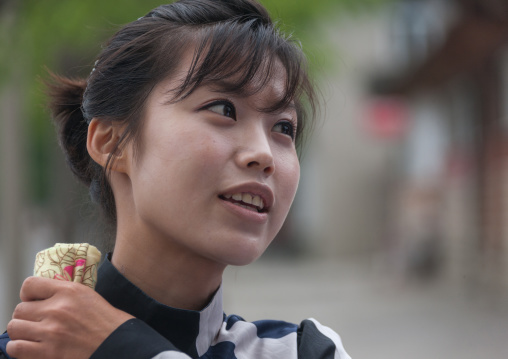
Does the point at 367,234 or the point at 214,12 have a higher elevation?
the point at 214,12

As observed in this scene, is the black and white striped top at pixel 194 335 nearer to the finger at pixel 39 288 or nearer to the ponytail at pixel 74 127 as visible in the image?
the finger at pixel 39 288

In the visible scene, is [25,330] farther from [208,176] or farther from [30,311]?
[208,176]

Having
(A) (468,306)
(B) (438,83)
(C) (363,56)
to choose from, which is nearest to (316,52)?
(A) (468,306)

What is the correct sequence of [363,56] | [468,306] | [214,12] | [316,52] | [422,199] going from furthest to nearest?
[363,56]
[422,199]
[468,306]
[316,52]
[214,12]

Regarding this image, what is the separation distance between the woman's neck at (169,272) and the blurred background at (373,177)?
0.40 m

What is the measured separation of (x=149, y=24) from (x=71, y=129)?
381mm

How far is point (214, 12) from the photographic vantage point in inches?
64.9

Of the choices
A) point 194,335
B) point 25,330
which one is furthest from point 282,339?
point 25,330

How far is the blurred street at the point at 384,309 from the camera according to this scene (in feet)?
23.7

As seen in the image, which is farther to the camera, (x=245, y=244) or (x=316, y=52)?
(x=316, y=52)

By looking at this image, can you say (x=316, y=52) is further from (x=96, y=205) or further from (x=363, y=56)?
(x=363, y=56)

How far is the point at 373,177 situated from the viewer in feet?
57.4

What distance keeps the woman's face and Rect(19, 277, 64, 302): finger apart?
0.25 meters

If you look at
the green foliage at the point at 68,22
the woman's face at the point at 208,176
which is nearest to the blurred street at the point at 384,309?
the green foliage at the point at 68,22
